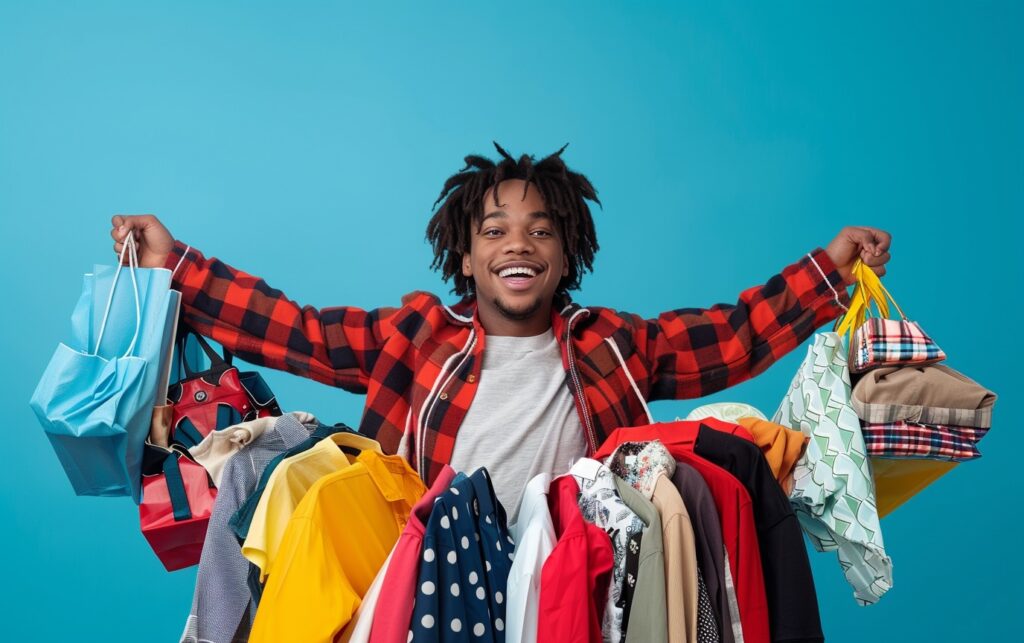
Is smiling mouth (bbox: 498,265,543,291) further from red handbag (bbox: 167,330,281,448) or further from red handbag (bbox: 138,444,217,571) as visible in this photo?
red handbag (bbox: 138,444,217,571)

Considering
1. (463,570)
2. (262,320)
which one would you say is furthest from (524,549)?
(262,320)

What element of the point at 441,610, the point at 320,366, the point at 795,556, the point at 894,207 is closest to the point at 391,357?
the point at 320,366

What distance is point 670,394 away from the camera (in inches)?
125

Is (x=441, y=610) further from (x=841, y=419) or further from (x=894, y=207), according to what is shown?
(x=894, y=207)

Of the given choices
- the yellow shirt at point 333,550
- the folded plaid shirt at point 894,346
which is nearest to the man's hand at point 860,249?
the folded plaid shirt at point 894,346

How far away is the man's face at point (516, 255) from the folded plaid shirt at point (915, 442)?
40.4 inches

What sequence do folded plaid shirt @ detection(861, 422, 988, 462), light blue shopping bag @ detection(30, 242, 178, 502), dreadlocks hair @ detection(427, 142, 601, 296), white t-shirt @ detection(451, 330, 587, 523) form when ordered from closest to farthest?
folded plaid shirt @ detection(861, 422, 988, 462) → light blue shopping bag @ detection(30, 242, 178, 502) → white t-shirt @ detection(451, 330, 587, 523) → dreadlocks hair @ detection(427, 142, 601, 296)

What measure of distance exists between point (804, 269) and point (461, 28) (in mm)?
2326

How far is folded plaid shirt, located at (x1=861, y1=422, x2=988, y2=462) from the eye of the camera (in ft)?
8.04

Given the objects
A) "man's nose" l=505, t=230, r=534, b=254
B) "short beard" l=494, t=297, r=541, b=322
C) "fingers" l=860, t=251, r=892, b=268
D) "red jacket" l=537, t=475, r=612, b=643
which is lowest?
"red jacket" l=537, t=475, r=612, b=643

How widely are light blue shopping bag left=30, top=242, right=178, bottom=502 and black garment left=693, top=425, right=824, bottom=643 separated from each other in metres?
1.42

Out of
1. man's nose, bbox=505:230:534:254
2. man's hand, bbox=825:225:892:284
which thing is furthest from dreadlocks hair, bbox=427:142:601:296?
man's hand, bbox=825:225:892:284

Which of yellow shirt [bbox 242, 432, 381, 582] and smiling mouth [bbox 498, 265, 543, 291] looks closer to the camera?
yellow shirt [bbox 242, 432, 381, 582]

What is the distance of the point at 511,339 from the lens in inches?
124
